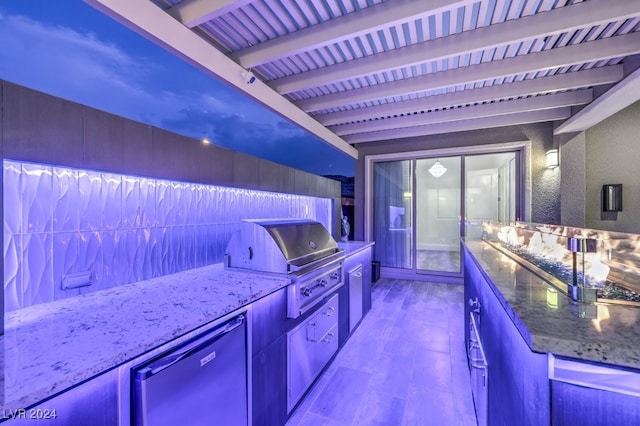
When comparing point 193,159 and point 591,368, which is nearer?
point 591,368

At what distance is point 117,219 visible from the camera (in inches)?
60.4

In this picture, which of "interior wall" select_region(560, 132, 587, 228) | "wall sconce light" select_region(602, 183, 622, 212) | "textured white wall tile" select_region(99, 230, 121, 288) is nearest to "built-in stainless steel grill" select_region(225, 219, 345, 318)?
"textured white wall tile" select_region(99, 230, 121, 288)

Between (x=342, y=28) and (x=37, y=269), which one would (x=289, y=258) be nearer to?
(x=37, y=269)

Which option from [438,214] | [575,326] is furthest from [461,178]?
[575,326]

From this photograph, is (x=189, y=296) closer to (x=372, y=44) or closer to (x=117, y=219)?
(x=117, y=219)

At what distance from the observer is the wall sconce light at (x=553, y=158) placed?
12.8 feet

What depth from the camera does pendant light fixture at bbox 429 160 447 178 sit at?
522 centimetres

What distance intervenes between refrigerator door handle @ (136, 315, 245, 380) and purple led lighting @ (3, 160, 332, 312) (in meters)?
0.86

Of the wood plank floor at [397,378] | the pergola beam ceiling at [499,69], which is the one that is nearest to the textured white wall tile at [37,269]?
the wood plank floor at [397,378]

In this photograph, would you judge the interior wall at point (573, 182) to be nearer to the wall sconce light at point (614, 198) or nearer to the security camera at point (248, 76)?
the wall sconce light at point (614, 198)

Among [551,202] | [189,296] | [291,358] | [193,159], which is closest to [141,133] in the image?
[193,159]

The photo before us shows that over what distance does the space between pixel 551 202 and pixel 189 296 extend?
5.22 metres

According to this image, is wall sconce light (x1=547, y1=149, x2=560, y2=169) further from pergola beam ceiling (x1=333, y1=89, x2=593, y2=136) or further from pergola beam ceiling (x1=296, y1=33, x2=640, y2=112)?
pergola beam ceiling (x1=296, y1=33, x2=640, y2=112)

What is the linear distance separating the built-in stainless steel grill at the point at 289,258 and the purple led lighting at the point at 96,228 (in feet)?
1.40
